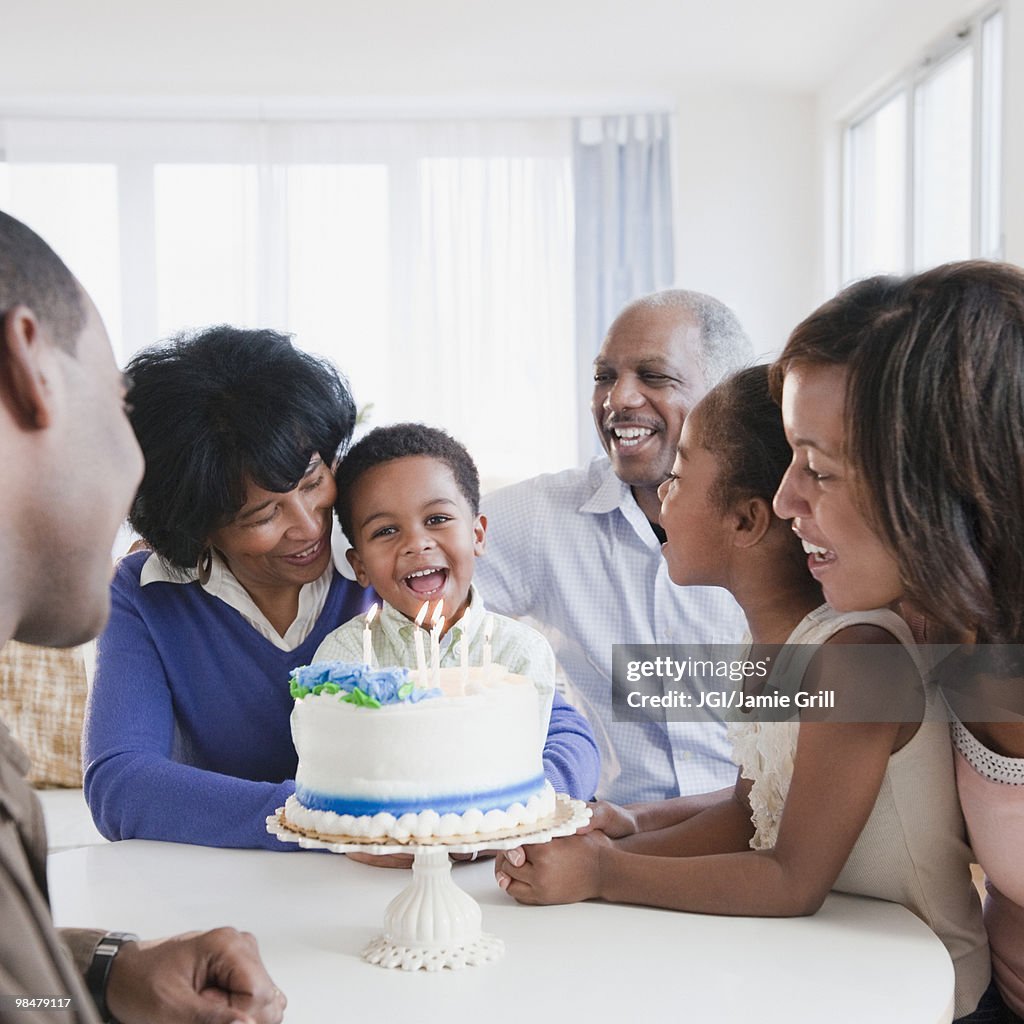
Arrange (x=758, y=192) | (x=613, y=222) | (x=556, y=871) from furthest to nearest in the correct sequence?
(x=613, y=222), (x=758, y=192), (x=556, y=871)

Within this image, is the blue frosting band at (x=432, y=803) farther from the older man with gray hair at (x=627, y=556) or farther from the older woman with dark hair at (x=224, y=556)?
the older man with gray hair at (x=627, y=556)

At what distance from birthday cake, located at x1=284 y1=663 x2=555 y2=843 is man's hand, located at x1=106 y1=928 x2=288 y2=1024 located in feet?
0.45

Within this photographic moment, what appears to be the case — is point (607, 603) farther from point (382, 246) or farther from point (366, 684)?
point (382, 246)

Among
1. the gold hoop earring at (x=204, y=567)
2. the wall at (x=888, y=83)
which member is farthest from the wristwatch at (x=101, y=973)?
the wall at (x=888, y=83)

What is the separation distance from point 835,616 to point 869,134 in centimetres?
517

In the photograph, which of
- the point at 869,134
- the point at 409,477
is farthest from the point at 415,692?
the point at 869,134

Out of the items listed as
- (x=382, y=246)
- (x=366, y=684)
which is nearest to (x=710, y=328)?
(x=366, y=684)

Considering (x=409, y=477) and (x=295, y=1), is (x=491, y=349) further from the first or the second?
(x=409, y=477)

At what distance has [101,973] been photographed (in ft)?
3.22

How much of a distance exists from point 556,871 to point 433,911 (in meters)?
0.16

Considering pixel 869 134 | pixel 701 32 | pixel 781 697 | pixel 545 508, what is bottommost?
pixel 781 697

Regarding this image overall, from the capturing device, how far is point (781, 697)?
4.25ft

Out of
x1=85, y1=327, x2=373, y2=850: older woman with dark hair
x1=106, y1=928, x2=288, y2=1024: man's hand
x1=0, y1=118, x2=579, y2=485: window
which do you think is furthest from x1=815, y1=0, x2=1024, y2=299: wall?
x1=106, y1=928, x2=288, y2=1024: man's hand

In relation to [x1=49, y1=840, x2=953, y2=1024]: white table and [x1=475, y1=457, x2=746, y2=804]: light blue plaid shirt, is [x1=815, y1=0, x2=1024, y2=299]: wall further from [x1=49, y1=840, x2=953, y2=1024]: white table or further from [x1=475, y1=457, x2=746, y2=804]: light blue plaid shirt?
[x1=49, y1=840, x2=953, y2=1024]: white table
